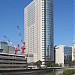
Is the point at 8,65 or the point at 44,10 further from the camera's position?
the point at 44,10

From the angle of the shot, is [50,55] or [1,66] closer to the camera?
[1,66]

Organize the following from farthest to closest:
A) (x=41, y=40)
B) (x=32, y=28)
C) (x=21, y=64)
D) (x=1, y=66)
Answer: (x=32, y=28)
(x=41, y=40)
(x=21, y=64)
(x=1, y=66)

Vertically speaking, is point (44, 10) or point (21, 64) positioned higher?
point (44, 10)

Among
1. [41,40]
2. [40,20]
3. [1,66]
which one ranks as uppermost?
[40,20]

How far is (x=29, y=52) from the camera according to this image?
199m

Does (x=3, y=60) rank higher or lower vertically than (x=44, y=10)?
lower

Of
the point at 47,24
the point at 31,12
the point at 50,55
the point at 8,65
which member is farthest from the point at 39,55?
the point at 8,65

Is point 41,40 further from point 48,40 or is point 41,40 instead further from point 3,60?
point 3,60

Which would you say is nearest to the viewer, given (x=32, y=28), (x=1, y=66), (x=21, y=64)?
(x=1, y=66)

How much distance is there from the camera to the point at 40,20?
184375mm

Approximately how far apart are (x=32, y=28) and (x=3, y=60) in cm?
7887

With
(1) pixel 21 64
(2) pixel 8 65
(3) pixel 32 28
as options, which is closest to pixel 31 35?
(3) pixel 32 28

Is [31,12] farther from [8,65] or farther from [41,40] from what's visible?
[8,65]

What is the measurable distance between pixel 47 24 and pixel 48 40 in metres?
10.4
